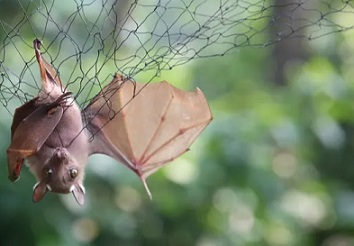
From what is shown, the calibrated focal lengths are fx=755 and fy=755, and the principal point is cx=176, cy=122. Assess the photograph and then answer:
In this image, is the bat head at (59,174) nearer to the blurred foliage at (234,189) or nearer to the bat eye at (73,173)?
the bat eye at (73,173)

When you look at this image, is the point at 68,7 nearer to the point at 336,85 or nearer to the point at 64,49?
the point at 64,49

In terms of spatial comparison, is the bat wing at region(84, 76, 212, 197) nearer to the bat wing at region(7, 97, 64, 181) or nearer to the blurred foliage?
the bat wing at region(7, 97, 64, 181)

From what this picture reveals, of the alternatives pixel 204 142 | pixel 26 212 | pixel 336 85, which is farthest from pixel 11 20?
pixel 336 85

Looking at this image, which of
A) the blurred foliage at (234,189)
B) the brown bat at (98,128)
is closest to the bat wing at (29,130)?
the brown bat at (98,128)

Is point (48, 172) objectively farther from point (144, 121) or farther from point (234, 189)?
point (234, 189)

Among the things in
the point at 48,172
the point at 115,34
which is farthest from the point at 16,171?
the point at 115,34

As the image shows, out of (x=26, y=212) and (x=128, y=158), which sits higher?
(x=128, y=158)

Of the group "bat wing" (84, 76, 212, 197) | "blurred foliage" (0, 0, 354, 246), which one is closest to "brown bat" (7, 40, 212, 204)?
"bat wing" (84, 76, 212, 197)
